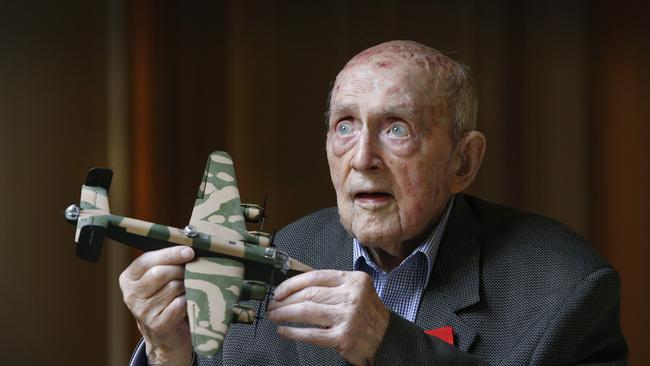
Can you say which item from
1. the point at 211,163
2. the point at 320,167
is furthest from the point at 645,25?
the point at 211,163

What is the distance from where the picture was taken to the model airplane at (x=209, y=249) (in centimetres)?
150

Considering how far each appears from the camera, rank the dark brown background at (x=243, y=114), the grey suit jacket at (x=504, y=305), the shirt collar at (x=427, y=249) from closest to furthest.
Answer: the grey suit jacket at (x=504, y=305) < the shirt collar at (x=427, y=249) < the dark brown background at (x=243, y=114)

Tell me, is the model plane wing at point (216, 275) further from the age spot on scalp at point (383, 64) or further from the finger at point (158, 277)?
the age spot on scalp at point (383, 64)

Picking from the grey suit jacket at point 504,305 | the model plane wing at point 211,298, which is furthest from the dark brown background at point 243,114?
the model plane wing at point 211,298

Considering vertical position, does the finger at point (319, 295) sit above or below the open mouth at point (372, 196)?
below

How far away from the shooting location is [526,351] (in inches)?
67.7

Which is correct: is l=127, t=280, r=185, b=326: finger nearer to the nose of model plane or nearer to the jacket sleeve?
the nose of model plane

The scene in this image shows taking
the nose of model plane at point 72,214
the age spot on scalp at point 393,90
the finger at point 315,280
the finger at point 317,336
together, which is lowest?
the finger at point 317,336

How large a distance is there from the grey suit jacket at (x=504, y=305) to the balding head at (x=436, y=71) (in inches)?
8.7

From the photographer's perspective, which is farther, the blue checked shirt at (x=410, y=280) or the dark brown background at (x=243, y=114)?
the dark brown background at (x=243, y=114)

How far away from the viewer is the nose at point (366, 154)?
1736 mm

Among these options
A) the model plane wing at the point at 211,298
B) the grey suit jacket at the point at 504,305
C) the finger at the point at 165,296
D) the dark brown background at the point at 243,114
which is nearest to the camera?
the model plane wing at the point at 211,298

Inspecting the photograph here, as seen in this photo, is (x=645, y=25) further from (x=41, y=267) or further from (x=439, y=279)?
(x=41, y=267)

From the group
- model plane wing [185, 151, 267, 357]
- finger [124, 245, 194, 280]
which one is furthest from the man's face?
finger [124, 245, 194, 280]
